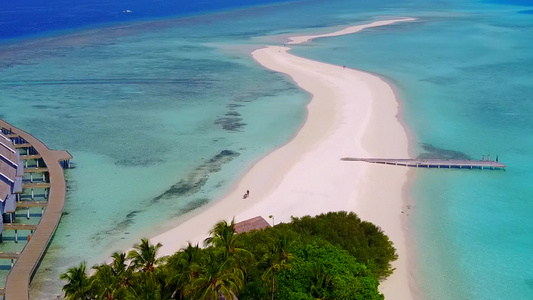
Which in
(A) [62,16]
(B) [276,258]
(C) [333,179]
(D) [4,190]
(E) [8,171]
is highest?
(A) [62,16]

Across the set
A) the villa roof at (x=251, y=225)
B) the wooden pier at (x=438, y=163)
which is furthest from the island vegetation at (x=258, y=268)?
the wooden pier at (x=438, y=163)

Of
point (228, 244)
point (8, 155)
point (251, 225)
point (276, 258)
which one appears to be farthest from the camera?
point (8, 155)

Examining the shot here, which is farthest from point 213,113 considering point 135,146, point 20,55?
point 20,55

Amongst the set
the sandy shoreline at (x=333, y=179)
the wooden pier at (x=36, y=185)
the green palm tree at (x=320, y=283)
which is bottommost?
the sandy shoreline at (x=333, y=179)

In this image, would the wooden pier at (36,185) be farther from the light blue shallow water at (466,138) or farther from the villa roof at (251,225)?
the light blue shallow water at (466,138)

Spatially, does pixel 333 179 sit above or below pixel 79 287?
below

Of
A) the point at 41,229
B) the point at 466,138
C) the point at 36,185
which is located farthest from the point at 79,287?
the point at 466,138

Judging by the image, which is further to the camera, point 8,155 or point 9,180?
point 8,155

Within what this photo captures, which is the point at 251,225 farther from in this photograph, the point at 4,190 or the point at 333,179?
the point at 4,190
